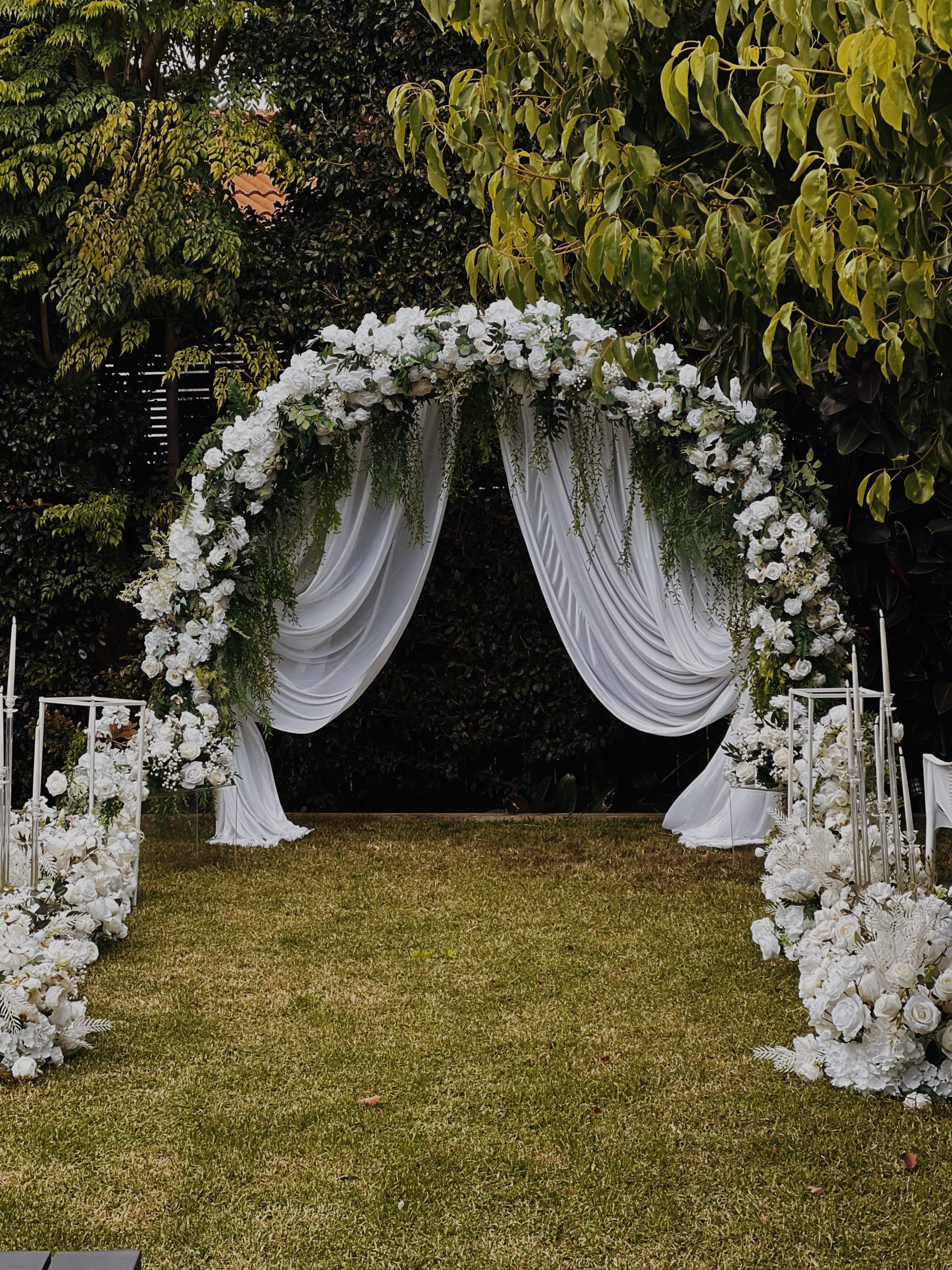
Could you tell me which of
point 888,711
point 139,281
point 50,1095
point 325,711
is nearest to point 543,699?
point 325,711

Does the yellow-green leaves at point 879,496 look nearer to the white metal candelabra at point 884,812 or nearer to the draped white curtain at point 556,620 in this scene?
the white metal candelabra at point 884,812

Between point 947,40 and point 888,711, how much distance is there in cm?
216

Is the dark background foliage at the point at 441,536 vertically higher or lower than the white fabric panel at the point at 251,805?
higher

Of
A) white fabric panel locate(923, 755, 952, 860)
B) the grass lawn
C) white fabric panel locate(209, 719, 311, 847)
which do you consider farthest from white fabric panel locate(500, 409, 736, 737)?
white fabric panel locate(923, 755, 952, 860)

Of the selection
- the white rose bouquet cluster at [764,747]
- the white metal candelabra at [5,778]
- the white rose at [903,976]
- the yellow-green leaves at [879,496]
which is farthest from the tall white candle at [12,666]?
the white rose bouquet cluster at [764,747]

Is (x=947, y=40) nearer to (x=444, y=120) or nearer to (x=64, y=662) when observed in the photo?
(x=444, y=120)

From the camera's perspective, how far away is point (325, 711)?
6.23 metres

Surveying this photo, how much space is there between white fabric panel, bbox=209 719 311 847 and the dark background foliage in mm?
870

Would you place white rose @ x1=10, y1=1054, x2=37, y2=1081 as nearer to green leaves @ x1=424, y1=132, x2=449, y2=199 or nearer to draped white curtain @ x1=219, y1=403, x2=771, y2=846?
green leaves @ x1=424, y1=132, x2=449, y2=199

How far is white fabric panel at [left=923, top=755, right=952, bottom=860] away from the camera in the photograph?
3.37 meters

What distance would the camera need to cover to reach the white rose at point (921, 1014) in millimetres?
2936

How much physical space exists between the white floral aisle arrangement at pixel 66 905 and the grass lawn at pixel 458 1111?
0.11 metres

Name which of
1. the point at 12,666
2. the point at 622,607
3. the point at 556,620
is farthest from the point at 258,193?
the point at 12,666

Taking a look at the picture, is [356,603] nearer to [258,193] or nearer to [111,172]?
[111,172]
